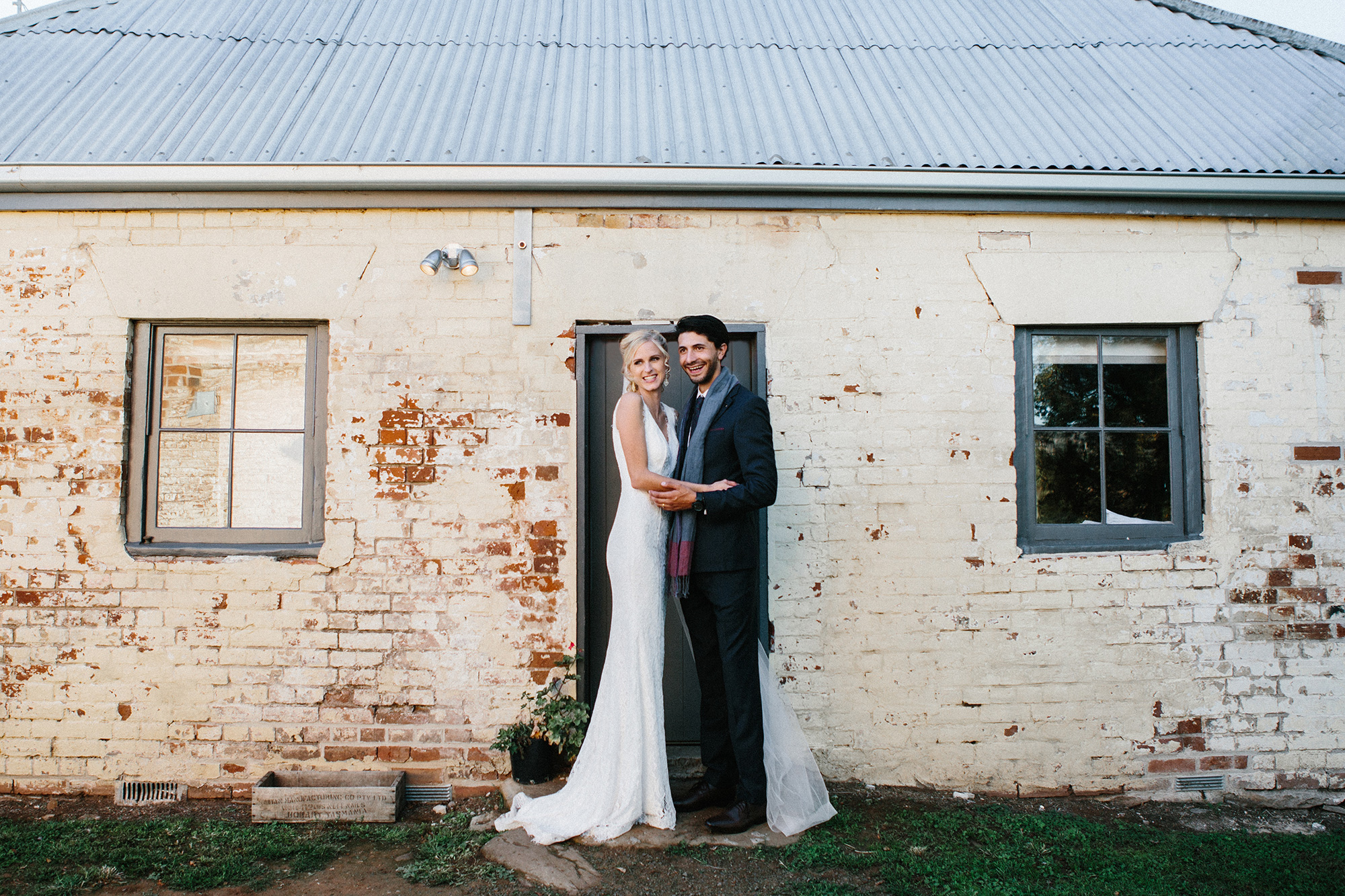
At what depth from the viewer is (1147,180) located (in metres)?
3.64

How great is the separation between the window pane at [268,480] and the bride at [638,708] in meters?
1.85

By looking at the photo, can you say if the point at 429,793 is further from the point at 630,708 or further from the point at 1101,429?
the point at 1101,429

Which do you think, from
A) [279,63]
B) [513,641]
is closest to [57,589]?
[513,641]

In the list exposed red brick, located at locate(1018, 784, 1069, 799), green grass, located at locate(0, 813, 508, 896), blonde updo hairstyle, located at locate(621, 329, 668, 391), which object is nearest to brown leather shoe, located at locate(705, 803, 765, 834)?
green grass, located at locate(0, 813, 508, 896)

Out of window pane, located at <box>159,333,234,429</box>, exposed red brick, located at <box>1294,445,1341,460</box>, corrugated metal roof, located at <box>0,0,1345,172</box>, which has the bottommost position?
exposed red brick, located at <box>1294,445,1341,460</box>

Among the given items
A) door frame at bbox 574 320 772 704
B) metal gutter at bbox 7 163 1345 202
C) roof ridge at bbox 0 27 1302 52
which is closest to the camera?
metal gutter at bbox 7 163 1345 202

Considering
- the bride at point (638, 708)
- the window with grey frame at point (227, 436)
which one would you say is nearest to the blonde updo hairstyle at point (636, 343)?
the bride at point (638, 708)

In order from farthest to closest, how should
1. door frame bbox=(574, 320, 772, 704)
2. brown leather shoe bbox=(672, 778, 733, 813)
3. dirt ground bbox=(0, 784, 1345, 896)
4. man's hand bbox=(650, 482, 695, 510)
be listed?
1. door frame bbox=(574, 320, 772, 704)
2. brown leather shoe bbox=(672, 778, 733, 813)
3. man's hand bbox=(650, 482, 695, 510)
4. dirt ground bbox=(0, 784, 1345, 896)

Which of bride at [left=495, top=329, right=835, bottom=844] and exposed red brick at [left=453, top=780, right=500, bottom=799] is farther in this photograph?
exposed red brick at [left=453, top=780, right=500, bottom=799]

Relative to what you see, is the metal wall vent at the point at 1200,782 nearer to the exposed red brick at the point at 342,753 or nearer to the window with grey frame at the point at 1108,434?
the window with grey frame at the point at 1108,434

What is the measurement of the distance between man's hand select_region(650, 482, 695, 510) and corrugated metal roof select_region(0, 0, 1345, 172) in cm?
171

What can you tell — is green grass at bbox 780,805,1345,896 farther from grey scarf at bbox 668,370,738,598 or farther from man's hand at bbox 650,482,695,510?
man's hand at bbox 650,482,695,510

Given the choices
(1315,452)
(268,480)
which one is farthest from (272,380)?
(1315,452)

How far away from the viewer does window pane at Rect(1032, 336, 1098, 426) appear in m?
3.87
